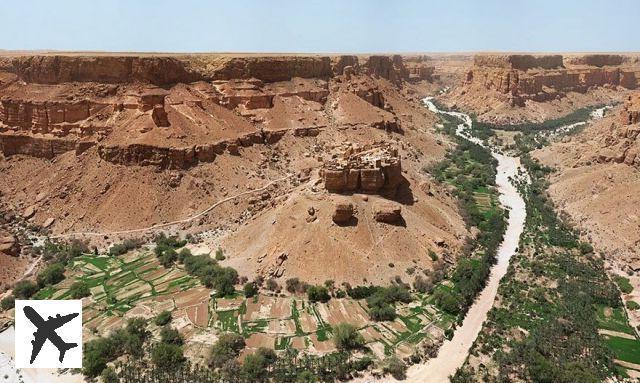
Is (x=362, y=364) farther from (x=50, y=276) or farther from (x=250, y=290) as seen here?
(x=50, y=276)

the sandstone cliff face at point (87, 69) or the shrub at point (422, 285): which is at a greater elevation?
the sandstone cliff face at point (87, 69)

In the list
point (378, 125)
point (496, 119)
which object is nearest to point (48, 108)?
point (378, 125)

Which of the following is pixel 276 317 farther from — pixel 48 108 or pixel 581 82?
pixel 581 82

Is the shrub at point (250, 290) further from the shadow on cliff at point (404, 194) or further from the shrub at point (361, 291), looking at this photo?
the shadow on cliff at point (404, 194)

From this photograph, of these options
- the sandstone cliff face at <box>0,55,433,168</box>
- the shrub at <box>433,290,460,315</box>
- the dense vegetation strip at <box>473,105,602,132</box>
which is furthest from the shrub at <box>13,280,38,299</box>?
the dense vegetation strip at <box>473,105,602,132</box>

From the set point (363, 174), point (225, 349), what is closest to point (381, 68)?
point (363, 174)

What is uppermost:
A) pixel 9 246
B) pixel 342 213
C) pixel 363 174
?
pixel 363 174

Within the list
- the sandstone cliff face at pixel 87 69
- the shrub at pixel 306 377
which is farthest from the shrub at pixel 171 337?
the sandstone cliff face at pixel 87 69
